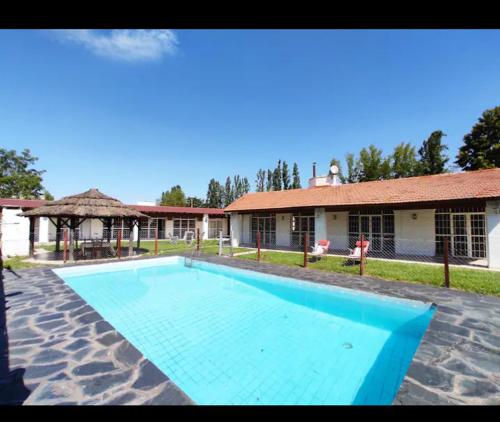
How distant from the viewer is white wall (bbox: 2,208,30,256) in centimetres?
1370

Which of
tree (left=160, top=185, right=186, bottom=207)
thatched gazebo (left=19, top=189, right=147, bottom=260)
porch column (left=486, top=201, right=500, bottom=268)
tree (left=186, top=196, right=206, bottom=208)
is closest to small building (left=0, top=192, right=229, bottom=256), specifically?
thatched gazebo (left=19, top=189, right=147, bottom=260)

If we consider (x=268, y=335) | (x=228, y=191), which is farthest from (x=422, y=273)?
(x=228, y=191)

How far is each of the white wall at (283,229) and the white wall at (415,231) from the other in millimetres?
7152

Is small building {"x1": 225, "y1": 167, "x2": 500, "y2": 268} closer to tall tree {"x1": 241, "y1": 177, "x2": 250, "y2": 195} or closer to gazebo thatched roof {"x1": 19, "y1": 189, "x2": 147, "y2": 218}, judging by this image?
gazebo thatched roof {"x1": 19, "y1": 189, "x2": 147, "y2": 218}

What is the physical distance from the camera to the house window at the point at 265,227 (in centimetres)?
1961

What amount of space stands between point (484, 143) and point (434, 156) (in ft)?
29.5

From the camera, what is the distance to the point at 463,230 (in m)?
12.4

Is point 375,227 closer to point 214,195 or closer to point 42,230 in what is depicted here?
point 42,230

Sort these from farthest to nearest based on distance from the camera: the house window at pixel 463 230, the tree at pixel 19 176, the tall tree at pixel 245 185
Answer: the tall tree at pixel 245 185, the tree at pixel 19 176, the house window at pixel 463 230

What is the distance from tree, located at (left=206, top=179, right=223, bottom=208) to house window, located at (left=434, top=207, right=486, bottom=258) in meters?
45.2

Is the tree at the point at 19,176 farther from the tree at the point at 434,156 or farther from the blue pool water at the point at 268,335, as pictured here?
the tree at the point at 434,156

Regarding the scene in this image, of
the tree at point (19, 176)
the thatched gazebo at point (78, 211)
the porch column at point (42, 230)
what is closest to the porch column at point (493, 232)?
the thatched gazebo at point (78, 211)

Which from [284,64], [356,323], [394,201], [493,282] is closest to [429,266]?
[493,282]
